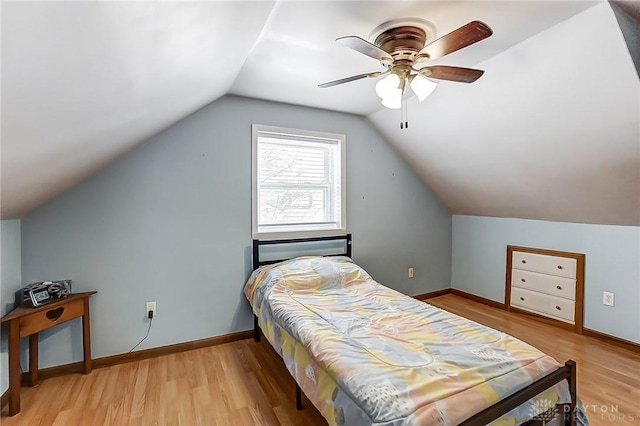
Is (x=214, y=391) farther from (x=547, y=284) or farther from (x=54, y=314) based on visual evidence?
(x=547, y=284)

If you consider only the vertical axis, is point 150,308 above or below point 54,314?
below

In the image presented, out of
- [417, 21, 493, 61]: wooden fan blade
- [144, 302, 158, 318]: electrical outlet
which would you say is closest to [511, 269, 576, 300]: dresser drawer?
[417, 21, 493, 61]: wooden fan blade

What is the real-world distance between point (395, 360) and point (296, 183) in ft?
7.01

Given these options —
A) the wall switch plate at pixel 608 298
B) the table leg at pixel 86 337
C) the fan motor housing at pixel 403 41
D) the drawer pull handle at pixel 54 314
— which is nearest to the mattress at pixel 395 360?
the table leg at pixel 86 337

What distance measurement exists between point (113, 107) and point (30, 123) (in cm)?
44

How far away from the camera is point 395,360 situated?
1.48 meters

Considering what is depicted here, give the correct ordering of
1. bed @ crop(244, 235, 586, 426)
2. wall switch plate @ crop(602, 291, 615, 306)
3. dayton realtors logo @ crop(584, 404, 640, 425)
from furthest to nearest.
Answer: wall switch plate @ crop(602, 291, 615, 306), dayton realtors logo @ crop(584, 404, 640, 425), bed @ crop(244, 235, 586, 426)

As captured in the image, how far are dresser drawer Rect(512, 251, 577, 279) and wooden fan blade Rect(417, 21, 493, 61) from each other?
276 centimetres

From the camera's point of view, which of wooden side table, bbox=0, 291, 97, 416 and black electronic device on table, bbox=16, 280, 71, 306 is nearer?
A: wooden side table, bbox=0, 291, 97, 416

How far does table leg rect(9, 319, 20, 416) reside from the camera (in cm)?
187

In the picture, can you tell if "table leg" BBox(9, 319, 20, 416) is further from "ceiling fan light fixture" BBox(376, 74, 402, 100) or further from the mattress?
"ceiling fan light fixture" BBox(376, 74, 402, 100)

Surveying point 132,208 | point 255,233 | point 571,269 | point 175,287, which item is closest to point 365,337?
point 255,233

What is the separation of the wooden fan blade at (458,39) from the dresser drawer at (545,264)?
2.76 m

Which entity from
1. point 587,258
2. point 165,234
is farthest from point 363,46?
point 587,258
